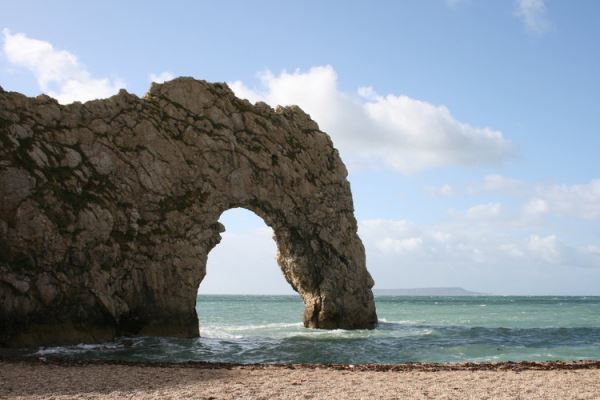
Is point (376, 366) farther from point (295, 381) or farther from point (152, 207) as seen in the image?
point (152, 207)

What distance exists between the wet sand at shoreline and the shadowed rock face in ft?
27.9

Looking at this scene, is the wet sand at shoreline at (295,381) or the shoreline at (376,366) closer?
the wet sand at shoreline at (295,381)

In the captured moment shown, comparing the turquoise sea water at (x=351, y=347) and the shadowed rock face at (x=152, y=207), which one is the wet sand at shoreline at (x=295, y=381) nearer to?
the turquoise sea water at (x=351, y=347)

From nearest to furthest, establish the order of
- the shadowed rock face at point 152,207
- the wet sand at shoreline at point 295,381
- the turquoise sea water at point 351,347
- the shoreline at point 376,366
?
the wet sand at shoreline at point 295,381 < the shoreline at point 376,366 < the turquoise sea water at point 351,347 < the shadowed rock face at point 152,207

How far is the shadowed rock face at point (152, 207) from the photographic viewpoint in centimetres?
2744

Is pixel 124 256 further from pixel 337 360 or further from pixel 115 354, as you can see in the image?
pixel 337 360

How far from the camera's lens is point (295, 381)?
16359 millimetres

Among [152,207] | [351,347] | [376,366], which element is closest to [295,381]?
[376,366]

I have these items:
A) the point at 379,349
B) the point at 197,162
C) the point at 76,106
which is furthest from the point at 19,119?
the point at 379,349

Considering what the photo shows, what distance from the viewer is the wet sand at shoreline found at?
1413cm

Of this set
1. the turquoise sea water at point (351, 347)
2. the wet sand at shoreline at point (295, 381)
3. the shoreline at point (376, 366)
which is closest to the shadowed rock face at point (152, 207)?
the turquoise sea water at point (351, 347)

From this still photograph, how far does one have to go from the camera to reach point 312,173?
142ft

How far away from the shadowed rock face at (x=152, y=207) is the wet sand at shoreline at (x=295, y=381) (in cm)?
850

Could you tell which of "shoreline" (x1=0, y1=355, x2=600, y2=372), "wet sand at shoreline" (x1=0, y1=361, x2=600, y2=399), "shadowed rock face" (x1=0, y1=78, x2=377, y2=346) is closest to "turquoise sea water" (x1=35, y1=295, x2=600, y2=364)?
"shadowed rock face" (x1=0, y1=78, x2=377, y2=346)
